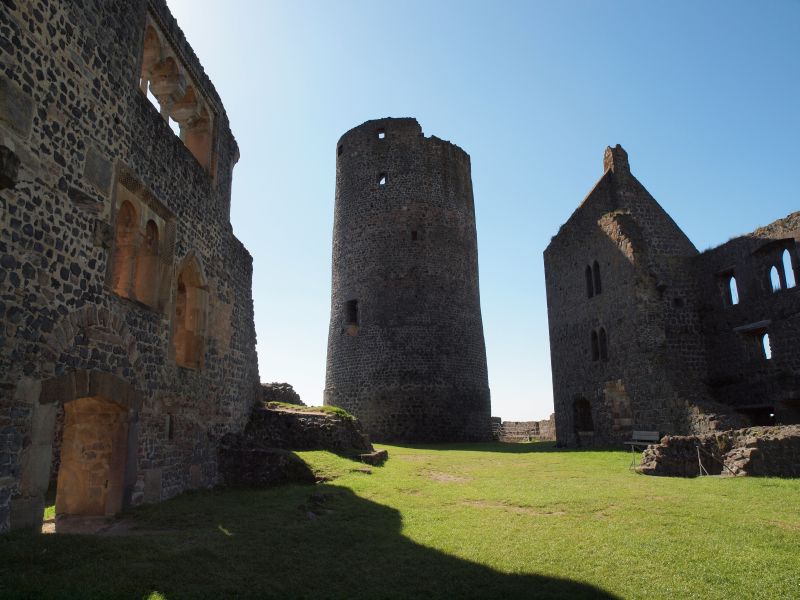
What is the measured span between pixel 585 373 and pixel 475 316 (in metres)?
7.98

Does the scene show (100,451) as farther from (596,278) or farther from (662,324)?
(596,278)

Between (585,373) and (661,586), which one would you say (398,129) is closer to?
(585,373)

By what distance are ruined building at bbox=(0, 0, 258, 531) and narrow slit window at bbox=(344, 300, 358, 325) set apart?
13840mm

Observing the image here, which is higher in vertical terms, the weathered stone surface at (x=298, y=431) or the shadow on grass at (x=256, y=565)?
the weathered stone surface at (x=298, y=431)

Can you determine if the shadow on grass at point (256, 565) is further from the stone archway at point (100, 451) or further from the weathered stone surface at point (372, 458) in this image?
the weathered stone surface at point (372, 458)

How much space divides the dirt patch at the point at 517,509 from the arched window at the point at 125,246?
21.4ft

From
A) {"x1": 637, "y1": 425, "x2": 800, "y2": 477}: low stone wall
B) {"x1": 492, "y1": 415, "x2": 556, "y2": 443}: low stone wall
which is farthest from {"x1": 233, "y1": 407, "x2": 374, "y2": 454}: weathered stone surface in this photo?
{"x1": 492, "y1": 415, "x2": 556, "y2": 443}: low stone wall

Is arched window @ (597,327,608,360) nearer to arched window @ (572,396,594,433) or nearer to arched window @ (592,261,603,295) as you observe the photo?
arched window @ (592,261,603,295)

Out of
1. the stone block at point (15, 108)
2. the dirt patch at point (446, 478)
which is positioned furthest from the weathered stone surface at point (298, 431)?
the stone block at point (15, 108)

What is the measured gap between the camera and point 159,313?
32.4ft

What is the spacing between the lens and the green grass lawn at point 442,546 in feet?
16.2

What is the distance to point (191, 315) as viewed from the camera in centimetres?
1173

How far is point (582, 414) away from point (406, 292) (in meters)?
9.47

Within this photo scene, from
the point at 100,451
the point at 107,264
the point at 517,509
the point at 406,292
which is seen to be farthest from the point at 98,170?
the point at 406,292
